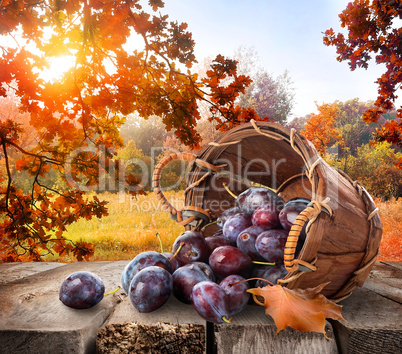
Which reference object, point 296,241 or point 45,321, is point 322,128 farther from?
point 45,321

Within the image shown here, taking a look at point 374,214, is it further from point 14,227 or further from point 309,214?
point 14,227

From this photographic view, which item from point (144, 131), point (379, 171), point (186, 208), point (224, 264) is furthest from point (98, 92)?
point (144, 131)

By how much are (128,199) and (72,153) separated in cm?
267

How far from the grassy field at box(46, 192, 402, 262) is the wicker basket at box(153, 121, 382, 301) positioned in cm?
152

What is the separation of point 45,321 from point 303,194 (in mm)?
1019

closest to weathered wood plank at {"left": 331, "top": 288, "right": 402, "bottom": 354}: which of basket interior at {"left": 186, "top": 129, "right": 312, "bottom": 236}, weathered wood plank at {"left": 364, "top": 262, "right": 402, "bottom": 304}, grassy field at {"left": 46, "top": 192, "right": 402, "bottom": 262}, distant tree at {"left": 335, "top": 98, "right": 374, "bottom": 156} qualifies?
weathered wood plank at {"left": 364, "top": 262, "right": 402, "bottom": 304}

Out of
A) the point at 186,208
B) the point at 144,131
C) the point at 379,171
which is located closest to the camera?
the point at 186,208

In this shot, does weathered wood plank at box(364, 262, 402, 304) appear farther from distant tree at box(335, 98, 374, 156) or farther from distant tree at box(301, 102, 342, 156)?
distant tree at box(335, 98, 374, 156)

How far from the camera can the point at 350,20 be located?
5.68 ft

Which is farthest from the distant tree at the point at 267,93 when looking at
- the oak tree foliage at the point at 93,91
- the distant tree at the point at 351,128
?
the oak tree foliage at the point at 93,91

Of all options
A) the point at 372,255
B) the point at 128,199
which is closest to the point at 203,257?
the point at 372,255

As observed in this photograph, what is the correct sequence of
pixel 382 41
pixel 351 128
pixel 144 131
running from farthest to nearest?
pixel 144 131, pixel 351 128, pixel 382 41

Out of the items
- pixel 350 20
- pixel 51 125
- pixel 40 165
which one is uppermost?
pixel 350 20

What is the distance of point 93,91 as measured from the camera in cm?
161
